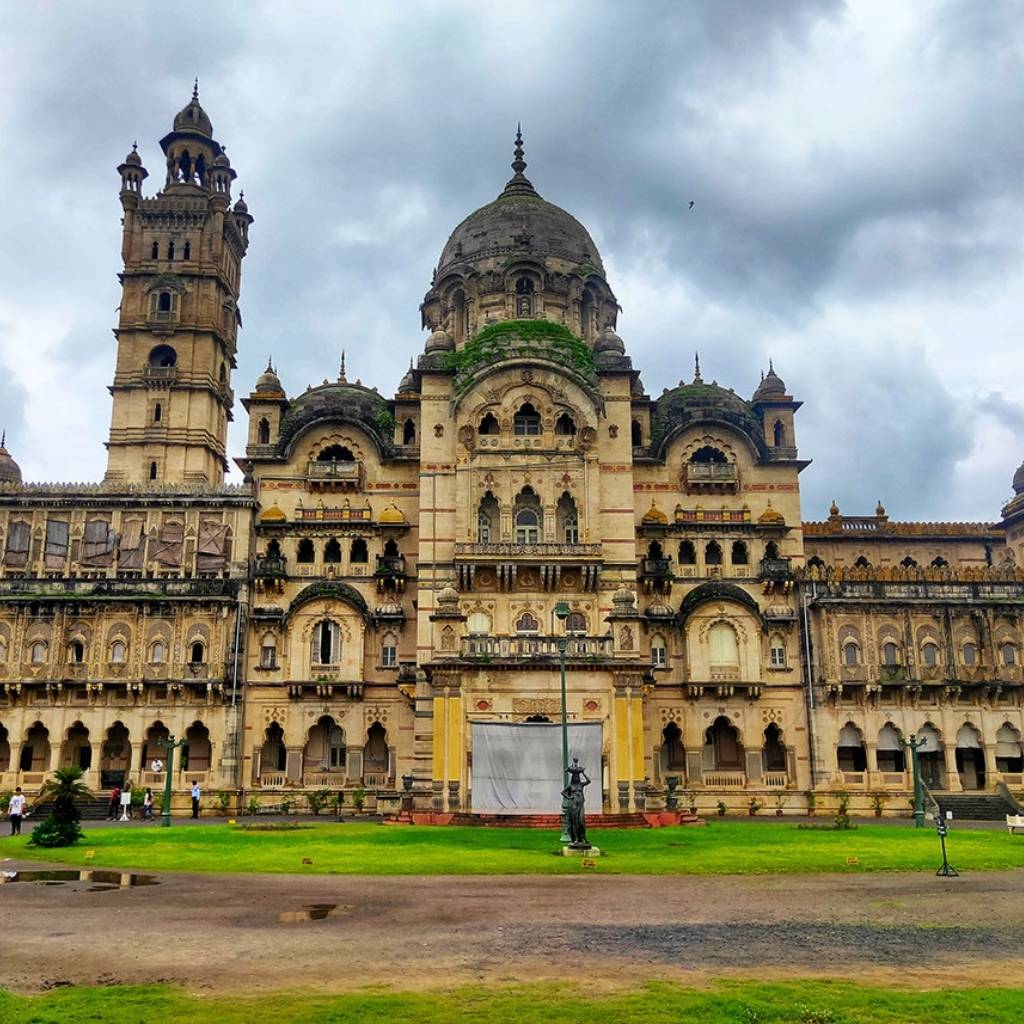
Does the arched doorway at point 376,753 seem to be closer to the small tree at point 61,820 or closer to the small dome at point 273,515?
the small dome at point 273,515

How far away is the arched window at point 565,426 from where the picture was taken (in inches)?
1893

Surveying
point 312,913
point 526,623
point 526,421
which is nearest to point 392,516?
point 526,421

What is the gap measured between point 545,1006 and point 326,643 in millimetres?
39672

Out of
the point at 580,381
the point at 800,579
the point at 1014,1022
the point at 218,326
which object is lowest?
the point at 1014,1022

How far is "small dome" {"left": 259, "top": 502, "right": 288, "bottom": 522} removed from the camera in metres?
49.6

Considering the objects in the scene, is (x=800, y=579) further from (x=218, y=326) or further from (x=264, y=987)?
(x=264, y=987)

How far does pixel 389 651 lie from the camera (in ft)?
158

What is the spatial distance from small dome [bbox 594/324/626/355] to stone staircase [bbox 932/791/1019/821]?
24.6 metres

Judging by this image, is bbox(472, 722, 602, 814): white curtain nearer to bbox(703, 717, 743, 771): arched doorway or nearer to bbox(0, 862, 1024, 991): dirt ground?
bbox(703, 717, 743, 771): arched doorway

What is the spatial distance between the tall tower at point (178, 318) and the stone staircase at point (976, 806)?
39.3 metres

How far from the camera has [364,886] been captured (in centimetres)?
1900

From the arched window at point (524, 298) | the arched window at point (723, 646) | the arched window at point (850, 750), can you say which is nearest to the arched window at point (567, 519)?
the arched window at point (723, 646)

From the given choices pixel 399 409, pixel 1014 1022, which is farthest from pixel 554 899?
pixel 399 409

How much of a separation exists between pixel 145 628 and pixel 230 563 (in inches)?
186
